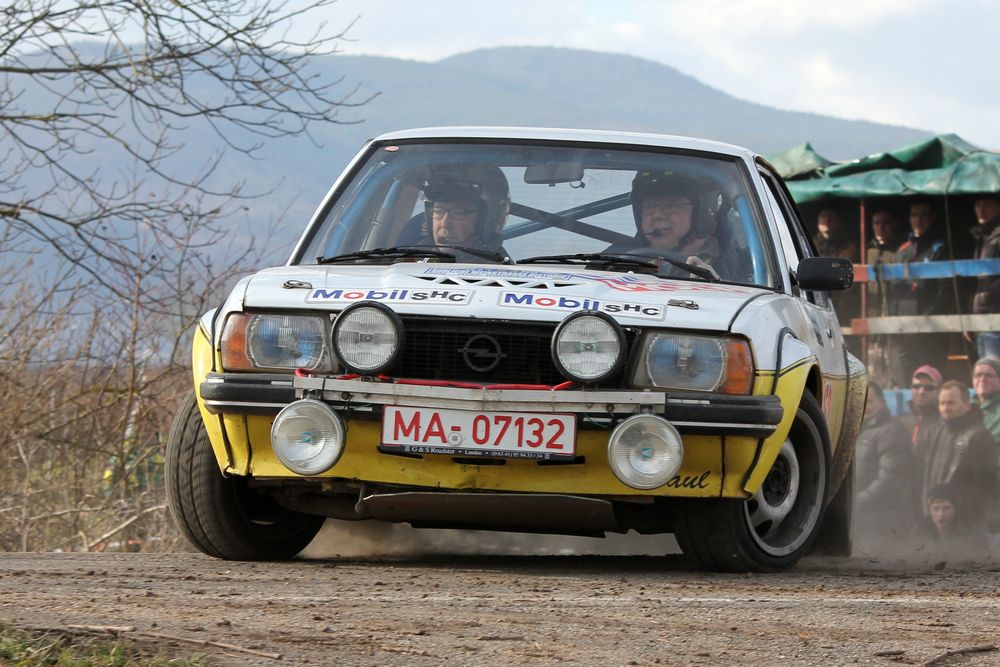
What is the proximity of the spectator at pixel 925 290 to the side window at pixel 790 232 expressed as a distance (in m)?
5.69

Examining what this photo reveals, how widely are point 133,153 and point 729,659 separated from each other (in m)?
9.35

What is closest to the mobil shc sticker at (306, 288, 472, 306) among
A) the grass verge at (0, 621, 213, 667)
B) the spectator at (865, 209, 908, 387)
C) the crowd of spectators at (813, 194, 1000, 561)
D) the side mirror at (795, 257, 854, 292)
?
the side mirror at (795, 257, 854, 292)

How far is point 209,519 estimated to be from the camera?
5.18 meters

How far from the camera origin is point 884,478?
38.6 feet

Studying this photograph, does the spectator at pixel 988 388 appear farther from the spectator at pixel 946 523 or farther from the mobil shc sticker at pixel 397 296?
the mobil shc sticker at pixel 397 296

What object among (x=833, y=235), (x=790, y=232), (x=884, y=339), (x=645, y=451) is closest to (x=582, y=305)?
(x=645, y=451)

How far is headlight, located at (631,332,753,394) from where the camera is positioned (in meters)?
4.66

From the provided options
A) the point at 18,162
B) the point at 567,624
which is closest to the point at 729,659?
the point at 567,624

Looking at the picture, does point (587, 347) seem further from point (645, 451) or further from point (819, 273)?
point (819, 273)

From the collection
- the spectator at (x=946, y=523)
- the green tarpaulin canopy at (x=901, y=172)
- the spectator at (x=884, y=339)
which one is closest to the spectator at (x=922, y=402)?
the spectator at (x=884, y=339)

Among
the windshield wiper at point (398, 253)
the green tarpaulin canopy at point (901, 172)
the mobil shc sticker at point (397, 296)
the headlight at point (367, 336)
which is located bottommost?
the headlight at point (367, 336)

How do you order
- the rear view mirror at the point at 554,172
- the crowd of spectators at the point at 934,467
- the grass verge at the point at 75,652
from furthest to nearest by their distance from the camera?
the crowd of spectators at the point at 934,467 < the rear view mirror at the point at 554,172 < the grass verge at the point at 75,652

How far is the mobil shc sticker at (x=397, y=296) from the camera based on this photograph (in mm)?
4770

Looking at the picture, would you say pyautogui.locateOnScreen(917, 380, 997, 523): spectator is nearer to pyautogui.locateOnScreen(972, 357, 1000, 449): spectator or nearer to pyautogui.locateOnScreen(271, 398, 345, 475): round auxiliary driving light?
pyautogui.locateOnScreen(972, 357, 1000, 449): spectator
